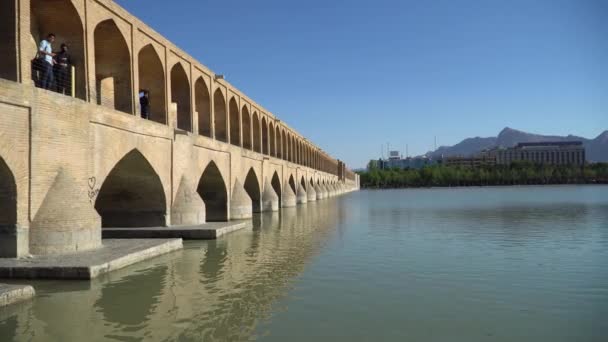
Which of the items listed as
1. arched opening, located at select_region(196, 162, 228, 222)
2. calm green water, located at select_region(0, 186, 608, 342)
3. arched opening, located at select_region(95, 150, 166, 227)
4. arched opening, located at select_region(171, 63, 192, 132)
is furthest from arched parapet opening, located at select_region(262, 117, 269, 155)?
calm green water, located at select_region(0, 186, 608, 342)

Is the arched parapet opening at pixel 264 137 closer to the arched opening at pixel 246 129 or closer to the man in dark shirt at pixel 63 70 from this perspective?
the arched opening at pixel 246 129

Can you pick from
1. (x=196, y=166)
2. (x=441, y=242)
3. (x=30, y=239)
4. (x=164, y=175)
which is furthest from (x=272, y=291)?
(x=196, y=166)

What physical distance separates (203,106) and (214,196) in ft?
10.8

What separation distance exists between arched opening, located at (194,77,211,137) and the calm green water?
777cm

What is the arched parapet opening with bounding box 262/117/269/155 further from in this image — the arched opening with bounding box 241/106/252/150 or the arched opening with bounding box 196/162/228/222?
the arched opening with bounding box 196/162/228/222

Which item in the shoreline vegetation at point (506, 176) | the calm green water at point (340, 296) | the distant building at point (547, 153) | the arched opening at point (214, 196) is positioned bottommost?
the calm green water at point (340, 296)

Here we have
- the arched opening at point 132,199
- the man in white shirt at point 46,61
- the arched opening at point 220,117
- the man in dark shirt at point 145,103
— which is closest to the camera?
the man in white shirt at point 46,61

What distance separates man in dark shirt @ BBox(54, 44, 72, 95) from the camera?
10352 millimetres

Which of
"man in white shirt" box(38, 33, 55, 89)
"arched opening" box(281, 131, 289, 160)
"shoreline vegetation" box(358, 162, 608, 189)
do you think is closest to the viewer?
"man in white shirt" box(38, 33, 55, 89)

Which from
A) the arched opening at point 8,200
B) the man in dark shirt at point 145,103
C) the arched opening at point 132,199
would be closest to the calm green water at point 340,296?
the arched opening at point 8,200

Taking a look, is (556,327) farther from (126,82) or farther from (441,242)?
(126,82)

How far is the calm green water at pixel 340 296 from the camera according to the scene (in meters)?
5.47

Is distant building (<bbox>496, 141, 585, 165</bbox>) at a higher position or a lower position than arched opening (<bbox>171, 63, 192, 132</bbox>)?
higher

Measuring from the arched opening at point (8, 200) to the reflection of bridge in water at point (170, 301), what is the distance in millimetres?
1399
